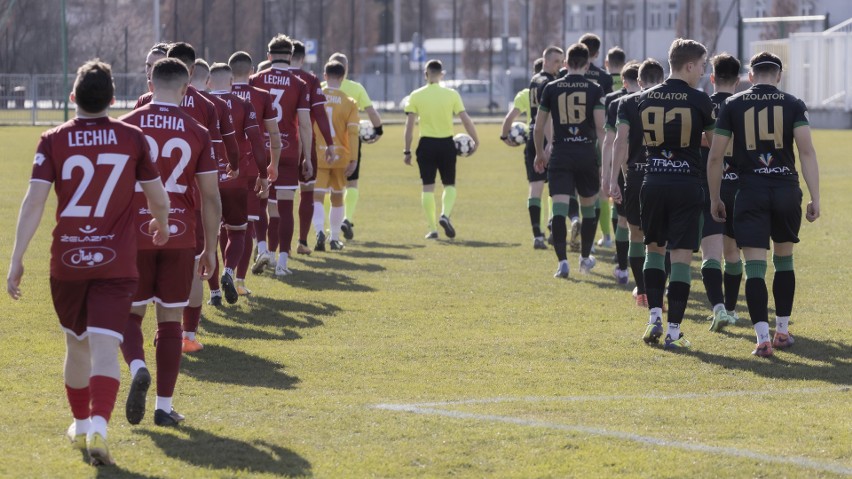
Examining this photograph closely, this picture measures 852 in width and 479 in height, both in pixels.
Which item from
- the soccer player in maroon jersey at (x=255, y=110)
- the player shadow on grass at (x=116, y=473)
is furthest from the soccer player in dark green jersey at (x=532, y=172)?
the player shadow on grass at (x=116, y=473)

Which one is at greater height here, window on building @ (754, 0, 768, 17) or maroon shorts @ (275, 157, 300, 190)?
window on building @ (754, 0, 768, 17)

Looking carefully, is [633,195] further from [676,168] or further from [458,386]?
[458,386]

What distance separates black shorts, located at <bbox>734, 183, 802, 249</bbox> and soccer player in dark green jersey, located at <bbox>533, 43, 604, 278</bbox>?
147 inches

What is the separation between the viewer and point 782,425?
7.07m

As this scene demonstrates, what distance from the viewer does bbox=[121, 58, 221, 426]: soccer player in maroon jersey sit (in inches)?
276

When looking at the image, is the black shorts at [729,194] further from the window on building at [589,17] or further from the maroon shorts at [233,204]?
the window on building at [589,17]

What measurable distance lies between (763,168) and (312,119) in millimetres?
5532

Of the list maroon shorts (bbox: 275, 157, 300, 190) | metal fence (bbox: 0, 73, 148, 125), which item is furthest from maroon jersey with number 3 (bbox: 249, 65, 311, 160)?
metal fence (bbox: 0, 73, 148, 125)

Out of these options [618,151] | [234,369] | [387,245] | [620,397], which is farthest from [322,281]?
[620,397]

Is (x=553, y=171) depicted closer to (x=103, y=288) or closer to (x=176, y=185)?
(x=176, y=185)

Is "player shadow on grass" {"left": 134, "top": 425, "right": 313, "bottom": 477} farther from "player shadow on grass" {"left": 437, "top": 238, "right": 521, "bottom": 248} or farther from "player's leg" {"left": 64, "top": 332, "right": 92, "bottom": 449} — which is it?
"player shadow on grass" {"left": 437, "top": 238, "right": 521, "bottom": 248}

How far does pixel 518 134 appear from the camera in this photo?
17688 millimetres

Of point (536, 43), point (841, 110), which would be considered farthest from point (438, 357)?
point (536, 43)

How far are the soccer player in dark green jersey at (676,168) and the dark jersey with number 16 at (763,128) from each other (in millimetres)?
313
